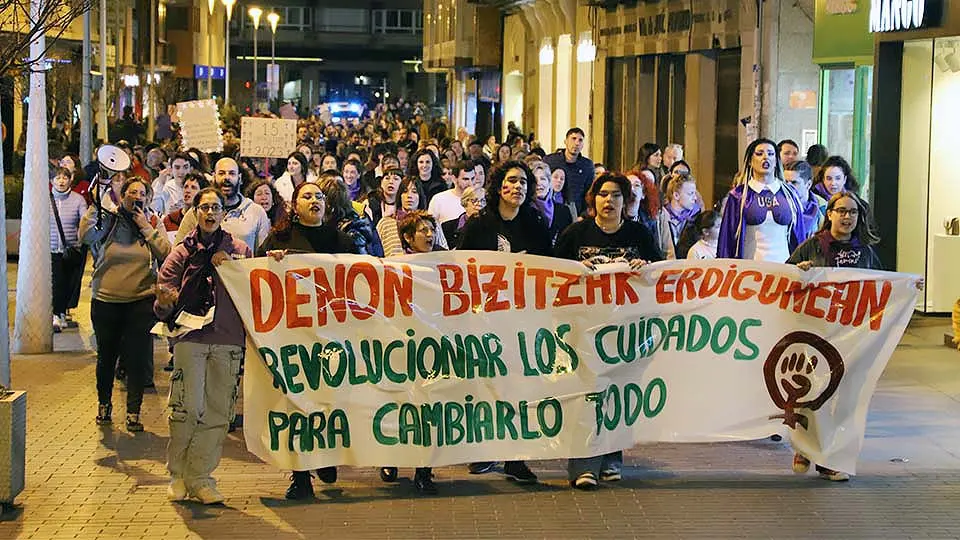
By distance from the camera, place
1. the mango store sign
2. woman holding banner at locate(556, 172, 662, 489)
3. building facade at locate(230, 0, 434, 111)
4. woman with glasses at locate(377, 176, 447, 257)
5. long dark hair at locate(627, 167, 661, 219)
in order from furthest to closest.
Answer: building facade at locate(230, 0, 434, 111) < the mango store sign < long dark hair at locate(627, 167, 661, 219) < woman with glasses at locate(377, 176, 447, 257) < woman holding banner at locate(556, 172, 662, 489)

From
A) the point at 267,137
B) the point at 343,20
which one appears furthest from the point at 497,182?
the point at 343,20

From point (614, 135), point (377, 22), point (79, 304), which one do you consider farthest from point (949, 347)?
point (377, 22)

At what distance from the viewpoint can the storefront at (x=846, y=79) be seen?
18.0 m

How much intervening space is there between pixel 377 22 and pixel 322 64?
857cm

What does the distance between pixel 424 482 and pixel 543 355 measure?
983 mm

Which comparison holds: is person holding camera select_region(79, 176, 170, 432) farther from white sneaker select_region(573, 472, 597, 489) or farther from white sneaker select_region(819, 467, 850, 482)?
white sneaker select_region(819, 467, 850, 482)

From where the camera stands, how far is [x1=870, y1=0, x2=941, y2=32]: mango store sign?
15.7 meters

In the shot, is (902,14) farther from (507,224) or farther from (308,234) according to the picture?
(308,234)

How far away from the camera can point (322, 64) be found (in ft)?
441

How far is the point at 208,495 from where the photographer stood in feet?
27.9

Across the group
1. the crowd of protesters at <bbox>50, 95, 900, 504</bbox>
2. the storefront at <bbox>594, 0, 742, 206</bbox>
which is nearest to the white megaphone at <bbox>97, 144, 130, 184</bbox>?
the crowd of protesters at <bbox>50, 95, 900, 504</bbox>

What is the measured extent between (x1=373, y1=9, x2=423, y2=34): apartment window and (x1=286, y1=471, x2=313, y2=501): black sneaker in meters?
119

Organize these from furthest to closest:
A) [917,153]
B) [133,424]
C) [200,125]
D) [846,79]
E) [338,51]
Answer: [338,51] → [846,79] → [200,125] → [917,153] → [133,424]

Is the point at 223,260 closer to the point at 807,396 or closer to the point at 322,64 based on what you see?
the point at 807,396
